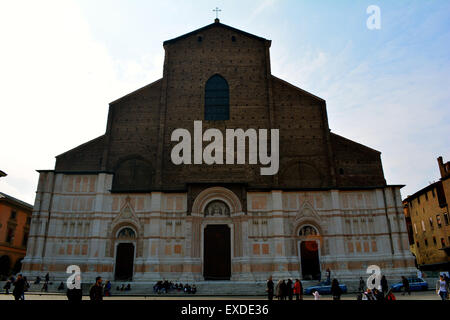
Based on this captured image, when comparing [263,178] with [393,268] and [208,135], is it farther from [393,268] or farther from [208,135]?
[393,268]

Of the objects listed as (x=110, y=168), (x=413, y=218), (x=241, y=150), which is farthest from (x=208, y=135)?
(x=413, y=218)

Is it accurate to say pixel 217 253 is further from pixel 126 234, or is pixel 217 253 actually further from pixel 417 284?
pixel 417 284

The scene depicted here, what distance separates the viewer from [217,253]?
22375 millimetres

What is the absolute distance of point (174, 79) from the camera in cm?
2619

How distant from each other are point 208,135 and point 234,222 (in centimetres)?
643

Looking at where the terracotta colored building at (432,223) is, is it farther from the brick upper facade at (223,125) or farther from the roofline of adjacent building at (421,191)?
the brick upper facade at (223,125)

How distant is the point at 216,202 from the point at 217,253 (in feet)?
11.1

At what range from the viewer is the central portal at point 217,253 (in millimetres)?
21922

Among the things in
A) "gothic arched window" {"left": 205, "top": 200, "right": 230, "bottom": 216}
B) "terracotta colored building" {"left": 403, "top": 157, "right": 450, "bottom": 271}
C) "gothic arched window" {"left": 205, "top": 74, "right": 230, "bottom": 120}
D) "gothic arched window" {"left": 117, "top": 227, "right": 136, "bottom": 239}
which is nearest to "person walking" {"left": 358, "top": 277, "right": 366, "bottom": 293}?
"gothic arched window" {"left": 205, "top": 200, "right": 230, "bottom": 216}

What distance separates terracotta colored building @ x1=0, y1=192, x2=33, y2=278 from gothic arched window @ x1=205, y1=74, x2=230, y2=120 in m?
20.9

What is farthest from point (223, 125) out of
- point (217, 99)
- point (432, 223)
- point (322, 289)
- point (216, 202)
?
point (432, 223)

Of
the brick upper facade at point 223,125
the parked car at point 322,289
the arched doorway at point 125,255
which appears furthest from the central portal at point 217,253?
the parked car at point 322,289

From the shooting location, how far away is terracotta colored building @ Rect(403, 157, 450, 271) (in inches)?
1286

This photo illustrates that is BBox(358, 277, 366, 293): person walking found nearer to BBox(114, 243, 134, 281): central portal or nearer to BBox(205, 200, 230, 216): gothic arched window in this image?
BBox(205, 200, 230, 216): gothic arched window
